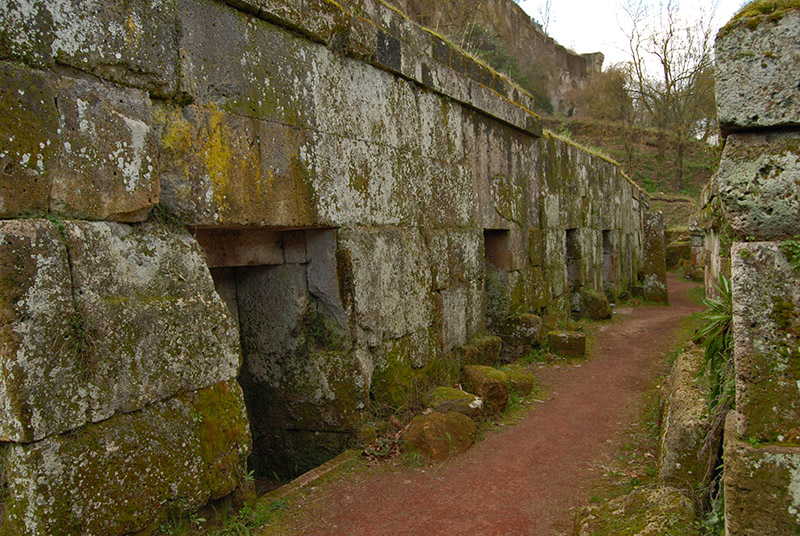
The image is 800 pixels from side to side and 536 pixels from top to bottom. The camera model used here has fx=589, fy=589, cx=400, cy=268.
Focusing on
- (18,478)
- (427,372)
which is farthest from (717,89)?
(427,372)

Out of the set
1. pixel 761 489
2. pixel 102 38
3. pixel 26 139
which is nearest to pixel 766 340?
pixel 761 489

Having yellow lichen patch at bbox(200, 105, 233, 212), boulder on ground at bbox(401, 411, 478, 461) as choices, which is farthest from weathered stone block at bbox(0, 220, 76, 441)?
boulder on ground at bbox(401, 411, 478, 461)

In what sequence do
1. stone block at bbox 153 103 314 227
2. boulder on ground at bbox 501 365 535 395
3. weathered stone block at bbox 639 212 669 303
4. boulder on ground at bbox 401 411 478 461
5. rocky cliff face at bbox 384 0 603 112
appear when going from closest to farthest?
stone block at bbox 153 103 314 227 < boulder on ground at bbox 401 411 478 461 < boulder on ground at bbox 501 365 535 395 < weathered stone block at bbox 639 212 669 303 < rocky cliff face at bbox 384 0 603 112

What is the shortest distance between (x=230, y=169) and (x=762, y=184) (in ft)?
9.55

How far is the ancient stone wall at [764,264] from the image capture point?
2.27 m

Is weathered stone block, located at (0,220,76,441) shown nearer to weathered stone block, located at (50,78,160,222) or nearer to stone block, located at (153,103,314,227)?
weathered stone block, located at (50,78,160,222)

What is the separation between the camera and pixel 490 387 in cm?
577

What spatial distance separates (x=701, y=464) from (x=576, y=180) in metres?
8.57

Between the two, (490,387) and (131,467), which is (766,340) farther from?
(490,387)

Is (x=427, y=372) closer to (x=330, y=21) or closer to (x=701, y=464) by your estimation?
(x=701, y=464)

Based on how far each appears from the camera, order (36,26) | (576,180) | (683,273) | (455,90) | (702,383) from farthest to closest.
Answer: (683,273) < (576,180) < (455,90) < (702,383) < (36,26)

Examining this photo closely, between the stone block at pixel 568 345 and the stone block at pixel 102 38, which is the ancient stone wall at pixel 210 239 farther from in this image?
the stone block at pixel 568 345

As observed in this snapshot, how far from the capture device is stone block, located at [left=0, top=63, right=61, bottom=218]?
2.57 m

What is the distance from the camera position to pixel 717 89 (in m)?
2.46
